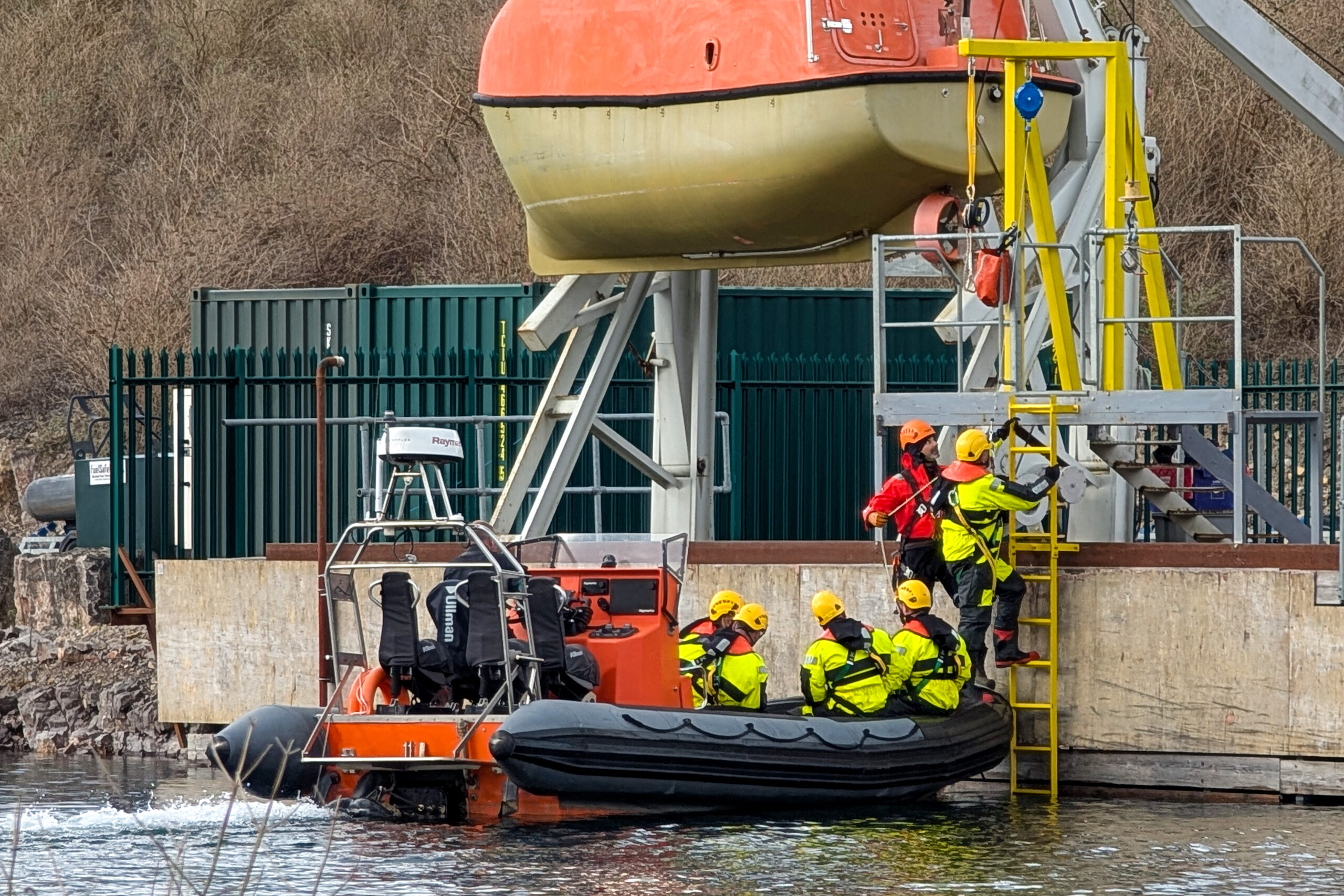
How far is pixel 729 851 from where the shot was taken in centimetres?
1163

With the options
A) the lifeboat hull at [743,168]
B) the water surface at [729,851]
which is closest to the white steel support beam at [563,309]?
the lifeboat hull at [743,168]

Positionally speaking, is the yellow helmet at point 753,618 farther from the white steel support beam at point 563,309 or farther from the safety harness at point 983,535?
the white steel support beam at point 563,309

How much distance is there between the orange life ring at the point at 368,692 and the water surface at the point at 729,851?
0.67m

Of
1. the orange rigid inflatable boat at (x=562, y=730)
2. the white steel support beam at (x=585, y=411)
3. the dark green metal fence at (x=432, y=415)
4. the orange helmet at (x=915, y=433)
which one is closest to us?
the orange rigid inflatable boat at (x=562, y=730)

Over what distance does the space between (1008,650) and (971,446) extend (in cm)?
129

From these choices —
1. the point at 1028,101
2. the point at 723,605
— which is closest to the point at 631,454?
the point at 723,605

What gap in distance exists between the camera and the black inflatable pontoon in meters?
11.9

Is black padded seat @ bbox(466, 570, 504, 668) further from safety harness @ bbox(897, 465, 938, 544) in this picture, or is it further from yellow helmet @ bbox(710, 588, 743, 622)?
safety harness @ bbox(897, 465, 938, 544)

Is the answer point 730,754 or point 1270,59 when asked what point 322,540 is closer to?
point 730,754

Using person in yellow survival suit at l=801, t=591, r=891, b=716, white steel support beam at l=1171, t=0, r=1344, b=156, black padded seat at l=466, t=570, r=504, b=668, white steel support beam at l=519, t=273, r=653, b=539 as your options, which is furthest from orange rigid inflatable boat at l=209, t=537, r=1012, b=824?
white steel support beam at l=1171, t=0, r=1344, b=156

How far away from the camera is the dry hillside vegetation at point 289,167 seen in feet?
98.8

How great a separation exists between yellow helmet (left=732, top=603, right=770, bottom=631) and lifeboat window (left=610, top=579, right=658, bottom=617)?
0.76 metres

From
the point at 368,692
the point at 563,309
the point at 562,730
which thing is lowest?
the point at 562,730

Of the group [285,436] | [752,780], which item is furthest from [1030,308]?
[285,436]
